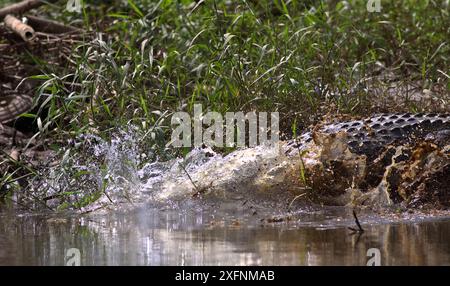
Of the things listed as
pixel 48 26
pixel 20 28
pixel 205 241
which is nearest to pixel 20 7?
pixel 48 26

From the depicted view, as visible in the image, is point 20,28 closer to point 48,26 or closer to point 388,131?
point 48,26

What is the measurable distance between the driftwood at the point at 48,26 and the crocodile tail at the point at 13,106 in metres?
1.04

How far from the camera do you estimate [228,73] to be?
21.5 feet

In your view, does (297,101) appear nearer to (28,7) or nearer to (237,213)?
(237,213)

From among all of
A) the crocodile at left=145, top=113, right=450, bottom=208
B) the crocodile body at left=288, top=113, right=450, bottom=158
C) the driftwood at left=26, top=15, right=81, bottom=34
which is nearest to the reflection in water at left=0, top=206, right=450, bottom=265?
the crocodile at left=145, top=113, right=450, bottom=208

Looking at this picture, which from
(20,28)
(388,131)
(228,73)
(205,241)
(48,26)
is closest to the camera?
(205,241)

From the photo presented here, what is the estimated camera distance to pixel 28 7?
28.1 feet

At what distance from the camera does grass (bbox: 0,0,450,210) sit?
6.28m

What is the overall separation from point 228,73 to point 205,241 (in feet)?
7.75

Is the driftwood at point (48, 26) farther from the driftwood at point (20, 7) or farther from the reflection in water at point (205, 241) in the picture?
the reflection in water at point (205, 241)

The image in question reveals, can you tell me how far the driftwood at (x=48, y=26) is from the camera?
8508mm

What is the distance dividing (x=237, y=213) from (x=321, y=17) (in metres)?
2.68

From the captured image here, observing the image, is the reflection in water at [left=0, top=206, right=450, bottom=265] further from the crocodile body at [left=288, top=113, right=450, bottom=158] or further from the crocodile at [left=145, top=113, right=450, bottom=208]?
the crocodile body at [left=288, top=113, right=450, bottom=158]

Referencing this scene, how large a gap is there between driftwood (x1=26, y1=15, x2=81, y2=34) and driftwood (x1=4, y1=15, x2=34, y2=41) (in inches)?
10.4
